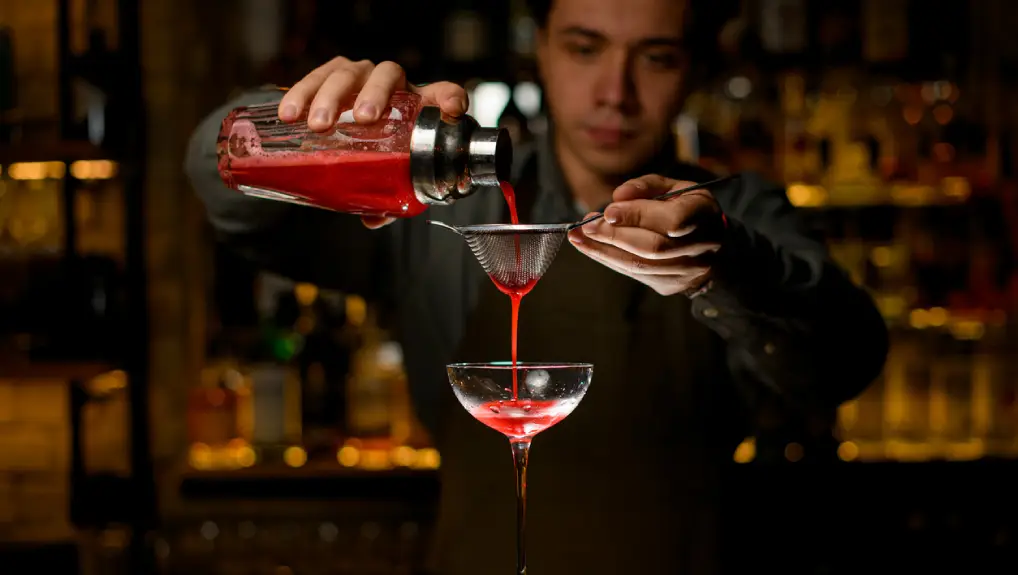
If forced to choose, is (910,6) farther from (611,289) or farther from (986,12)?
(611,289)

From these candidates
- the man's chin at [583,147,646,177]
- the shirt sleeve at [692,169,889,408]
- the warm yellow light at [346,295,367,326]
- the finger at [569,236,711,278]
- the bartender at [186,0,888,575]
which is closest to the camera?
the finger at [569,236,711,278]

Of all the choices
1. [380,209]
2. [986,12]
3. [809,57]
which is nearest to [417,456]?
[809,57]

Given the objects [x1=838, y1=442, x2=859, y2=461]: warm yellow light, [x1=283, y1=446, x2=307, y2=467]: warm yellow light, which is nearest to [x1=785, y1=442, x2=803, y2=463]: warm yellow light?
[x1=838, y1=442, x2=859, y2=461]: warm yellow light

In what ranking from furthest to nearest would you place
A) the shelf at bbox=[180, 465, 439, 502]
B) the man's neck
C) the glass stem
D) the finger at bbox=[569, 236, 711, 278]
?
the shelf at bbox=[180, 465, 439, 502], the man's neck, the finger at bbox=[569, 236, 711, 278], the glass stem

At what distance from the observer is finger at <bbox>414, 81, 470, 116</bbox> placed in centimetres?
110

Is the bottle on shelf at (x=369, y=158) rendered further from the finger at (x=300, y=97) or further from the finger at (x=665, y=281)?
the finger at (x=665, y=281)

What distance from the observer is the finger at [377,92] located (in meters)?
1.09

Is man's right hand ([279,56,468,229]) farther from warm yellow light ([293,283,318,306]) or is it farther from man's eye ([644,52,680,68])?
warm yellow light ([293,283,318,306])

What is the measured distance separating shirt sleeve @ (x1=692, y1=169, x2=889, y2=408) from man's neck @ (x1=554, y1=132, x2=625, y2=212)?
268 mm

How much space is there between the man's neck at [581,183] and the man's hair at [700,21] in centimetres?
24

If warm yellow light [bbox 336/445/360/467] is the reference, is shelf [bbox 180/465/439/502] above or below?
below

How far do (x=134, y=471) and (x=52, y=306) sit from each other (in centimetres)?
47

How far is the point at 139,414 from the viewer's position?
8.41ft

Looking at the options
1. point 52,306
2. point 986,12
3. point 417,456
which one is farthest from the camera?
point 986,12
